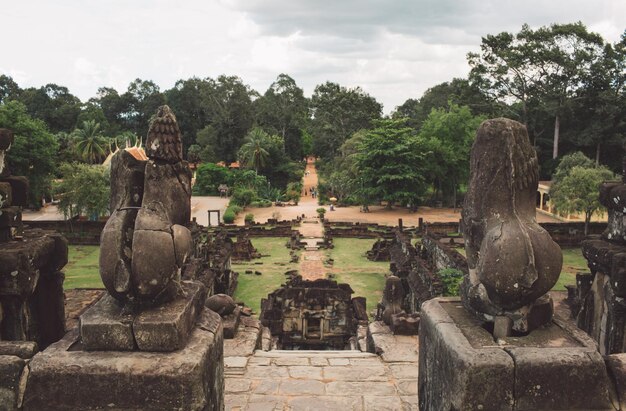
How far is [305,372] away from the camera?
244 inches

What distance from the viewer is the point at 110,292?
379cm

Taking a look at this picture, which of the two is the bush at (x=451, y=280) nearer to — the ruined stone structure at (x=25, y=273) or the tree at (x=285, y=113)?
the ruined stone structure at (x=25, y=273)

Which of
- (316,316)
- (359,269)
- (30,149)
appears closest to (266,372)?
(316,316)

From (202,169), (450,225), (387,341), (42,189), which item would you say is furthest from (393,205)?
(387,341)

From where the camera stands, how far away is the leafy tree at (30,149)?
1019 inches

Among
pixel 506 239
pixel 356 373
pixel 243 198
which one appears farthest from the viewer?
pixel 243 198

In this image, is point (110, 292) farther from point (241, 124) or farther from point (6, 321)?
point (241, 124)

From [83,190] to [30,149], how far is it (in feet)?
16.5

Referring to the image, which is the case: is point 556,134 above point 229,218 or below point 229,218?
above

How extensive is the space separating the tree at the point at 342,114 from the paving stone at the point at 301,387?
1628 inches

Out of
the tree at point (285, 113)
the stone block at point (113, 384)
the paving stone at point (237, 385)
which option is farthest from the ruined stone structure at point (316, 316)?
the tree at point (285, 113)

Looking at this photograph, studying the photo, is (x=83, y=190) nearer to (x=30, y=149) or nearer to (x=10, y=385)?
(x=30, y=149)

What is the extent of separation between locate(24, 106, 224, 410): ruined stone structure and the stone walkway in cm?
142

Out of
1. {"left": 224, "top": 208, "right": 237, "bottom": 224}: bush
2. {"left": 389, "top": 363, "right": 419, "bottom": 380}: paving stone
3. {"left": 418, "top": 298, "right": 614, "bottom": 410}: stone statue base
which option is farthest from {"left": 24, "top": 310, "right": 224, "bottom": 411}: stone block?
{"left": 224, "top": 208, "right": 237, "bottom": 224}: bush
